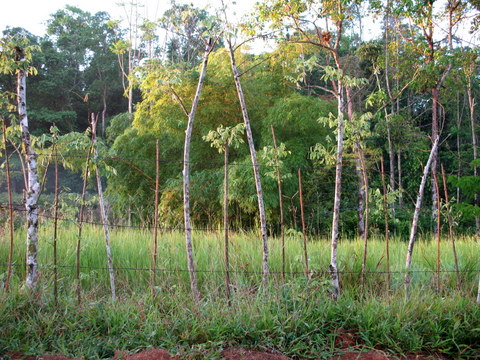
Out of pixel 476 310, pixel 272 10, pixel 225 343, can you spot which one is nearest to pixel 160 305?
pixel 225 343

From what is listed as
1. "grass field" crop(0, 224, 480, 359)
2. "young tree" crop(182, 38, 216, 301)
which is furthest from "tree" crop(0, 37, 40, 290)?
"young tree" crop(182, 38, 216, 301)

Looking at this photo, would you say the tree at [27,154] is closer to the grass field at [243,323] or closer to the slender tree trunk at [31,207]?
the slender tree trunk at [31,207]

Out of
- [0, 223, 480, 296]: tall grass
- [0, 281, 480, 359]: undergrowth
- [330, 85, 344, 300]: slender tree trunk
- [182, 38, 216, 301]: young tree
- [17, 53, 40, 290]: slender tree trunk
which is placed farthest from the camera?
[0, 223, 480, 296]: tall grass

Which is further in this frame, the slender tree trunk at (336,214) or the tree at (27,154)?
the slender tree trunk at (336,214)

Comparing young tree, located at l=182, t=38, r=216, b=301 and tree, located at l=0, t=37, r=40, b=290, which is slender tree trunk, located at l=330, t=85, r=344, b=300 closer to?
young tree, located at l=182, t=38, r=216, b=301

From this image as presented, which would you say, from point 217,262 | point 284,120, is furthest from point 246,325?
point 284,120

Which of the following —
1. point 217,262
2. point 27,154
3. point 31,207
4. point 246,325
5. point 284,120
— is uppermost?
point 284,120

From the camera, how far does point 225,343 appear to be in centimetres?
354

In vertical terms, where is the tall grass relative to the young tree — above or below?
below

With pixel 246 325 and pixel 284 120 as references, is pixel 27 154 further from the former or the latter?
pixel 284 120

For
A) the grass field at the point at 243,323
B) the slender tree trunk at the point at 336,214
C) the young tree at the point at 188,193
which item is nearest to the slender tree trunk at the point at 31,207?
the grass field at the point at 243,323

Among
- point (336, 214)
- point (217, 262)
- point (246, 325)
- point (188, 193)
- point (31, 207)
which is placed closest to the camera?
point (246, 325)

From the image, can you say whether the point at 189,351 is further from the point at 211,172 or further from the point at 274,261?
the point at 211,172

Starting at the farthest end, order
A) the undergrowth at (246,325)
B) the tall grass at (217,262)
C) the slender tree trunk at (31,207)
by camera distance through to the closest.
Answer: the tall grass at (217,262) < the slender tree trunk at (31,207) < the undergrowth at (246,325)
